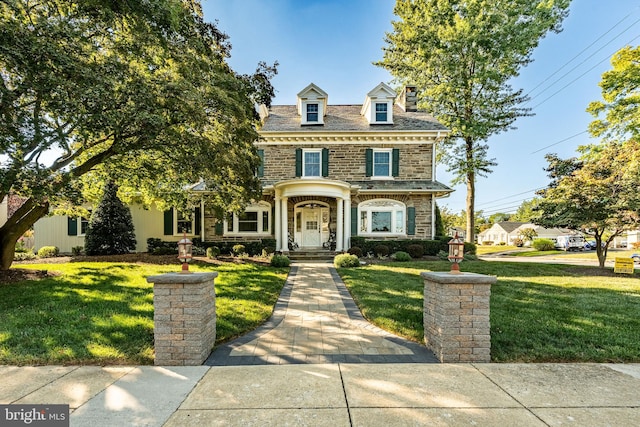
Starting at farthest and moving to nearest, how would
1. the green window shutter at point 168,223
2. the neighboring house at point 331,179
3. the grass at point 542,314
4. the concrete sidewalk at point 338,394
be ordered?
1. the green window shutter at point 168,223
2. the neighboring house at point 331,179
3. the grass at point 542,314
4. the concrete sidewalk at point 338,394

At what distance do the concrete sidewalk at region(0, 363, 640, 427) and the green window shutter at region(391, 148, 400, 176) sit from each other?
41.3 ft

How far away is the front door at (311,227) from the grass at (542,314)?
6178 mm

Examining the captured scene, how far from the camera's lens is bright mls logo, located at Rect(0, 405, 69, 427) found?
244cm

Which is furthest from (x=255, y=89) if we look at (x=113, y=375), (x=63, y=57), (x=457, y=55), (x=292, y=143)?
(x=457, y=55)

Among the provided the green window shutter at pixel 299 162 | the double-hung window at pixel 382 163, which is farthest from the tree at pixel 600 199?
the green window shutter at pixel 299 162

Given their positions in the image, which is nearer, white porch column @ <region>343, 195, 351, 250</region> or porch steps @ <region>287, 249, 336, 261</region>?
porch steps @ <region>287, 249, 336, 261</region>

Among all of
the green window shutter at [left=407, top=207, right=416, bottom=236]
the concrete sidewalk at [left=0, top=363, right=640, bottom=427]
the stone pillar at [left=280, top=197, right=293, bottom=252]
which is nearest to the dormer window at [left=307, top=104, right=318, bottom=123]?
the stone pillar at [left=280, top=197, right=293, bottom=252]

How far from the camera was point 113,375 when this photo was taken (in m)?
3.21

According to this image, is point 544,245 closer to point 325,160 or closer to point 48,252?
point 325,160

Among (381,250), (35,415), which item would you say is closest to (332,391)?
(35,415)

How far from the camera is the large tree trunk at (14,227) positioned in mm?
8617

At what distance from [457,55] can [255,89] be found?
48.8ft

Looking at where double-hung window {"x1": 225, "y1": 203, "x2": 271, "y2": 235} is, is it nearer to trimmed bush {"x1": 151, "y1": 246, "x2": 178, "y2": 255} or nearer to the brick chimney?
trimmed bush {"x1": 151, "y1": 246, "x2": 178, "y2": 255}

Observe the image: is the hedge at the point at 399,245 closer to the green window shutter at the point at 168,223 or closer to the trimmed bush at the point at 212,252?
the trimmed bush at the point at 212,252
